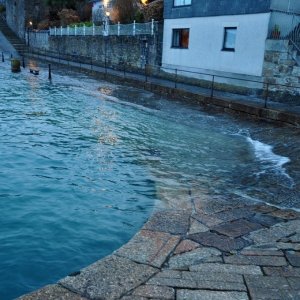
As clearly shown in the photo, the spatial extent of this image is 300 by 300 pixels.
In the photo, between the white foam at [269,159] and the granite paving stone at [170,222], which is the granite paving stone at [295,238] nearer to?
the granite paving stone at [170,222]

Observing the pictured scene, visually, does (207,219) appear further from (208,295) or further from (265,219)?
(208,295)

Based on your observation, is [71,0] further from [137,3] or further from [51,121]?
[51,121]

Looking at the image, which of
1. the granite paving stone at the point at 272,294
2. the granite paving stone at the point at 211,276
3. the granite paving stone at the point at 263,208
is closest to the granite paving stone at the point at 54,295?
the granite paving stone at the point at 211,276

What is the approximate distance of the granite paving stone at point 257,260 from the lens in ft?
14.2

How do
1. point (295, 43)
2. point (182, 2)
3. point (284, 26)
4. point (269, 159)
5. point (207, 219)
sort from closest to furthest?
point (207, 219), point (269, 159), point (295, 43), point (284, 26), point (182, 2)

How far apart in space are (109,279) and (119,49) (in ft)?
89.6

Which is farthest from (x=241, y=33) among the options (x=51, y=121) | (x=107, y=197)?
(x=107, y=197)

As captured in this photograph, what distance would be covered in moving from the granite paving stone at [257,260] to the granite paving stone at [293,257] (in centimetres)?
8

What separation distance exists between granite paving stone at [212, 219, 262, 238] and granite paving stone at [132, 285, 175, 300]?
1654 mm

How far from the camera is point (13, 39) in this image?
57094 mm

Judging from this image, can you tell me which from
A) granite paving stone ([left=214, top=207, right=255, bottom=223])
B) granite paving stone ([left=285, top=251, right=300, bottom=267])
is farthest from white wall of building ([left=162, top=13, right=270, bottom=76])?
granite paving stone ([left=285, top=251, right=300, bottom=267])

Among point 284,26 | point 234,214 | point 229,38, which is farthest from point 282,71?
point 234,214

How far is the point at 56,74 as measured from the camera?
2916cm

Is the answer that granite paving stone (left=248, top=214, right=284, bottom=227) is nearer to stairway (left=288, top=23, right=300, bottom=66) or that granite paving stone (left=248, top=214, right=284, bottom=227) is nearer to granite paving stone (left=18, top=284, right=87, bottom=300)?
granite paving stone (left=18, top=284, right=87, bottom=300)
